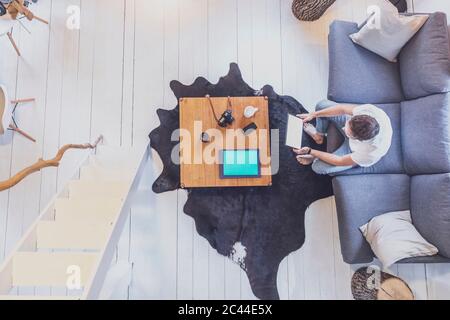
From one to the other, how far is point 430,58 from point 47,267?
2762 mm

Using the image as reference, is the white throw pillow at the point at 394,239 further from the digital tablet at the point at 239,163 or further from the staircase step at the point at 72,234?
the staircase step at the point at 72,234

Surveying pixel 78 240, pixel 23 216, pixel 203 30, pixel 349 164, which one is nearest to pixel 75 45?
pixel 203 30

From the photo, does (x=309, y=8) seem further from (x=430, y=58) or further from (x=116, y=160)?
(x=116, y=160)

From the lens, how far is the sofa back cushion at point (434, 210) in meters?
2.21

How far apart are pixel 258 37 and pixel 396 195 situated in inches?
68.4

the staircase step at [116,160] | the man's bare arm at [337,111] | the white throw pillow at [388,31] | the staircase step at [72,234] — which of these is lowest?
the staircase step at [72,234]

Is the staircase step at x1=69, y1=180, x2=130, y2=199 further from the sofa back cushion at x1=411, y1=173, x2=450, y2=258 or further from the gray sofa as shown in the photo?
the sofa back cushion at x1=411, y1=173, x2=450, y2=258

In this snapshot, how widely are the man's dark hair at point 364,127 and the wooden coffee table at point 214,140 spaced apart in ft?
2.05

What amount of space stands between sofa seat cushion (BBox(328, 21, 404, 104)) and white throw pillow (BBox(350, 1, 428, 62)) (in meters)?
0.08

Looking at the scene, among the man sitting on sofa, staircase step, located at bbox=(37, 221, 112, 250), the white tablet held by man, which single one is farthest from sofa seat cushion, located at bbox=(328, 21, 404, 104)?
staircase step, located at bbox=(37, 221, 112, 250)

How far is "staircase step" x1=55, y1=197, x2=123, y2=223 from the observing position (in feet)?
6.97

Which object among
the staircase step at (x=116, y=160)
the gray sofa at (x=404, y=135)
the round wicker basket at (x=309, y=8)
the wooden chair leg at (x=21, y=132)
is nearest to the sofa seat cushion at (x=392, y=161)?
the gray sofa at (x=404, y=135)

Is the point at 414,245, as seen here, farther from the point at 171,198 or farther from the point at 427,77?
the point at 171,198

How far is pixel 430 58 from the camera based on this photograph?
237cm
